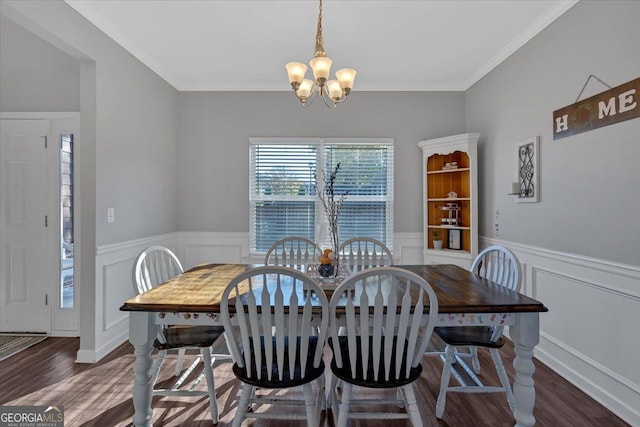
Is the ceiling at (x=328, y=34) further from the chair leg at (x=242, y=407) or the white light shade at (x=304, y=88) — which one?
the chair leg at (x=242, y=407)

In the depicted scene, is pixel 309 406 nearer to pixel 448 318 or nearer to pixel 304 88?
pixel 448 318

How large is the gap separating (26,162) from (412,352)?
3700 millimetres

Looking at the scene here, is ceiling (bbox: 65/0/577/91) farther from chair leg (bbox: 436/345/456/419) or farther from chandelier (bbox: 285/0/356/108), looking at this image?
chair leg (bbox: 436/345/456/419)

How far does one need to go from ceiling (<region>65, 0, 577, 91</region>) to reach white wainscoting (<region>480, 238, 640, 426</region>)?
1.93 m

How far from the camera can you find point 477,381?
226 centimetres

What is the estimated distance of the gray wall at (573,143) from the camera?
1948mm

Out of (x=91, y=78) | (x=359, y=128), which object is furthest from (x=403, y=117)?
(x=91, y=78)

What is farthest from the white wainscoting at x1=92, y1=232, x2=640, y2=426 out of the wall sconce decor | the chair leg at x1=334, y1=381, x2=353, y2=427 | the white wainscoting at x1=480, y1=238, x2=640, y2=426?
the chair leg at x1=334, y1=381, x2=353, y2=427

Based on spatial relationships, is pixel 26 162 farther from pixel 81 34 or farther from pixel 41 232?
pixel 81 34

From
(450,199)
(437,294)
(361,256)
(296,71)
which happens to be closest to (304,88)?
(296,71)

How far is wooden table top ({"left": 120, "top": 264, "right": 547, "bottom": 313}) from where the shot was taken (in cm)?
157

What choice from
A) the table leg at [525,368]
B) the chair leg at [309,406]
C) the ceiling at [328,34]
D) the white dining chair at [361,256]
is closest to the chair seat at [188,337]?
the chair leg at [309,406]

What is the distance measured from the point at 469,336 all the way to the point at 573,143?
5.28ft

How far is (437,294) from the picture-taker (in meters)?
1.75
